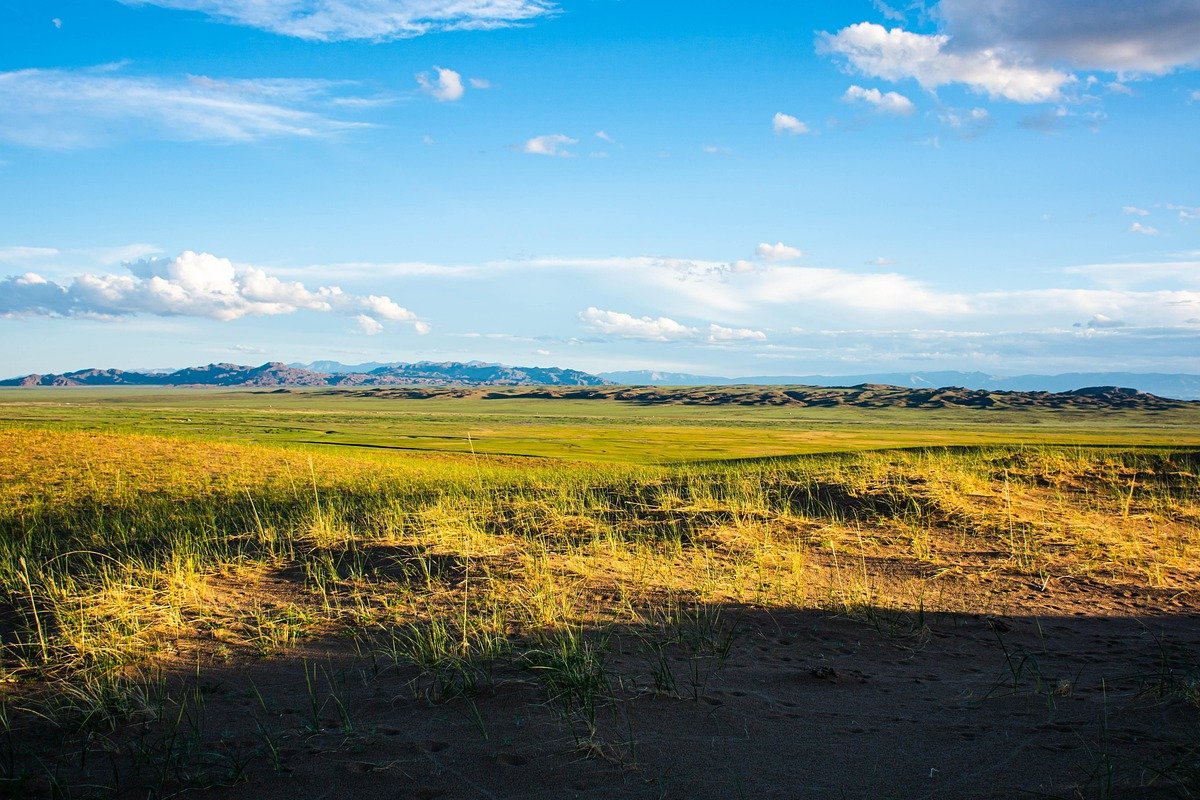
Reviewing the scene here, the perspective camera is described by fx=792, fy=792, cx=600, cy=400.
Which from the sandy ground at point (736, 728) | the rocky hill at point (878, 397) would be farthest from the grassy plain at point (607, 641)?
the rocky hill at point (878, 397)

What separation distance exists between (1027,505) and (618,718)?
10.5 m

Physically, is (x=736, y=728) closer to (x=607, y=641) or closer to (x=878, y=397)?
(x=607, y=641)

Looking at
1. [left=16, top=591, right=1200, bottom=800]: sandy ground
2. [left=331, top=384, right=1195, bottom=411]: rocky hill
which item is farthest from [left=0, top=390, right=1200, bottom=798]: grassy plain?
[left=331, top=384, right=1195, bottom=411]: rocky hill

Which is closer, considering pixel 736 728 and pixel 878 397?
pixel 736 728

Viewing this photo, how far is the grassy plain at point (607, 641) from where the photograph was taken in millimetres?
4102

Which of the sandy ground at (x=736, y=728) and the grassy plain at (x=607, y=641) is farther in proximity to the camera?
the grassy plain at (x=607, y=641)

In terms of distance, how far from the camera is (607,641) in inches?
234

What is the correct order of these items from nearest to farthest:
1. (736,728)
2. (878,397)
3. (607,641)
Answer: (736,728) → (607,641) → (878,397)

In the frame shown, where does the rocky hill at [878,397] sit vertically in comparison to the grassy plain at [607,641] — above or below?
above

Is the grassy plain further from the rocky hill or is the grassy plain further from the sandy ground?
the rocky hill

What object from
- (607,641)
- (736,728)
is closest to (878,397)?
(607,641)

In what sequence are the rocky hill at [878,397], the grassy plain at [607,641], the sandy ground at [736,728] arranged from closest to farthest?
the sandy ground at [736,728] < the grassy plain at [607,641] < the rocky hill at [878,397]

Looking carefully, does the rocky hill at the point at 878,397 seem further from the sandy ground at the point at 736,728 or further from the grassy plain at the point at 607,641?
the sandy ground at the point at 736,728

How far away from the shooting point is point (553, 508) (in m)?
11.7
